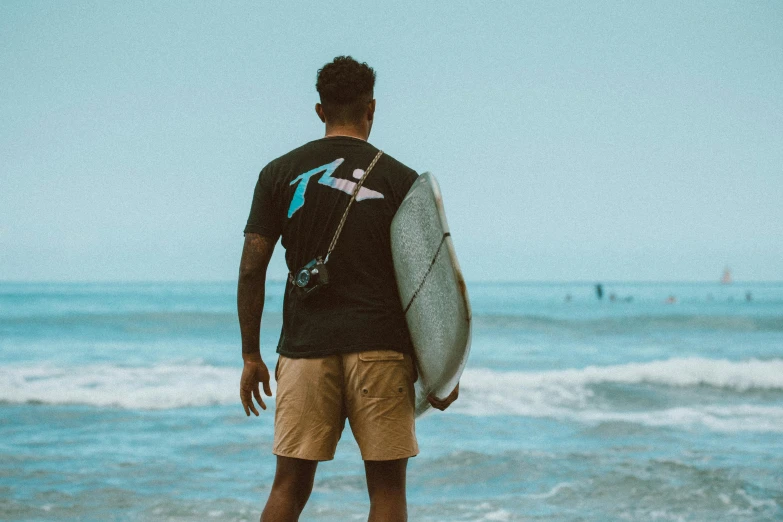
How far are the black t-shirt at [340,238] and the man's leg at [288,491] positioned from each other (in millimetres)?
330

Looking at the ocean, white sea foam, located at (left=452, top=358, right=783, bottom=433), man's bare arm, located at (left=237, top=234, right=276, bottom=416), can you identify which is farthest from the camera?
white sea foam, located at (left=452, top=358, right=783, bottom=433)

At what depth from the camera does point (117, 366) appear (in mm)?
13680

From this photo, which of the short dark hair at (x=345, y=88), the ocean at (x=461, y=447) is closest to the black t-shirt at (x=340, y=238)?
the short dark hair at (x=345, y=88)

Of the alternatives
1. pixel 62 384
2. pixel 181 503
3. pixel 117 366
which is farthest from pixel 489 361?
pixel 181 503

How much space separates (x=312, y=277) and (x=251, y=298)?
212mm

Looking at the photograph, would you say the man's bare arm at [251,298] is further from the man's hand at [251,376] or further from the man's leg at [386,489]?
the man's leg at [386,489]

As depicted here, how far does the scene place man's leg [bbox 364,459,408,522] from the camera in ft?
8.05

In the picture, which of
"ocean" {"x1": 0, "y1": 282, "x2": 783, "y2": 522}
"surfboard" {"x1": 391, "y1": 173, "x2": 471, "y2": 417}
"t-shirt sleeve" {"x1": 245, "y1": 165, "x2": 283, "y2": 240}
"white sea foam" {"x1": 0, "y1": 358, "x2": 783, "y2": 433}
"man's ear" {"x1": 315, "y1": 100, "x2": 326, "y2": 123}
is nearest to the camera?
"surfboard" {"x1": 391, "y1": 173, "x2": 471, "y2": 417}

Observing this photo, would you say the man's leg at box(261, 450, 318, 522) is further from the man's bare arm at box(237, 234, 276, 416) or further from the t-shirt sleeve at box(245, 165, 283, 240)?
the t-shirt sleeve at box(245, 165, 283, 240)

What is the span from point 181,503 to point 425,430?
2818 millimetres

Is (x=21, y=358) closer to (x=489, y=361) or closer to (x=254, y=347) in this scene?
(x=489, y=361)

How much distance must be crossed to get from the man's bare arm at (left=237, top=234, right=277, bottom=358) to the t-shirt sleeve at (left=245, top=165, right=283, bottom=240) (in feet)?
0.08

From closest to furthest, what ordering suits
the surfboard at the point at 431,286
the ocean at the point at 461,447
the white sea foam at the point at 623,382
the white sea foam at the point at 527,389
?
the surfboard at the point at 431,286, the ocean at the point at 461,447, the white sea foam at the point at 623,382, the white sea foam at the point at 527,389

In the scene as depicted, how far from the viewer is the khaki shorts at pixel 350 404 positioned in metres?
2.43
